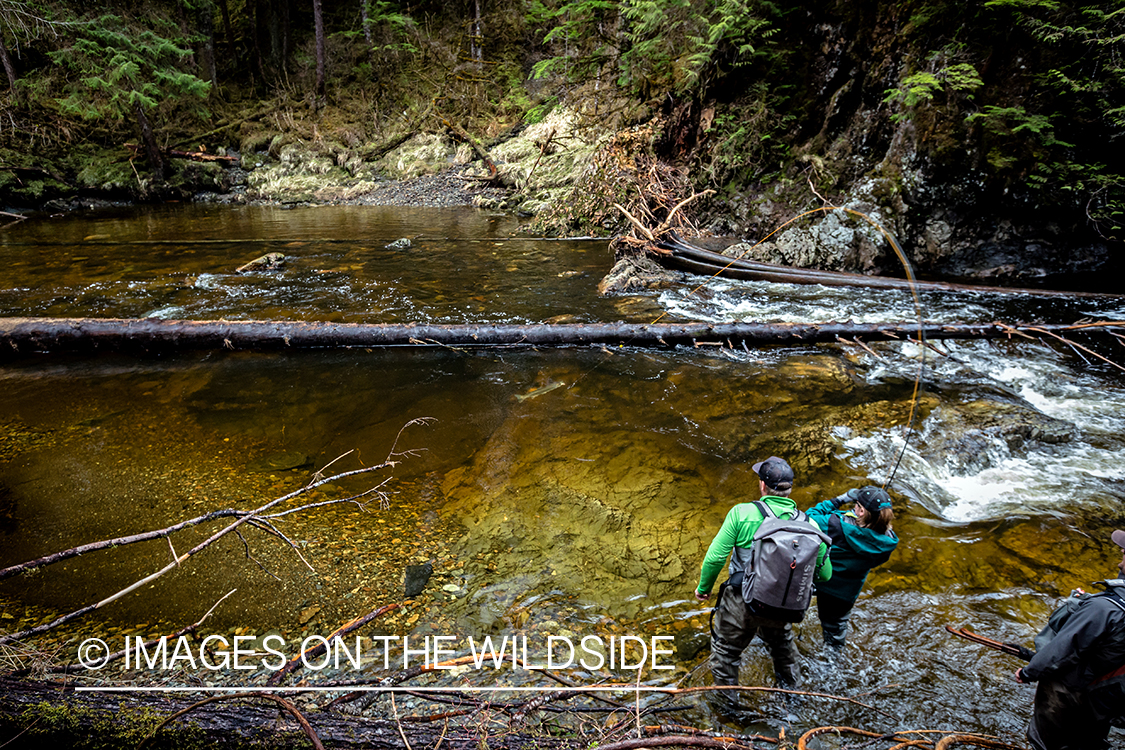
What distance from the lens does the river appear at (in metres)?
3.41

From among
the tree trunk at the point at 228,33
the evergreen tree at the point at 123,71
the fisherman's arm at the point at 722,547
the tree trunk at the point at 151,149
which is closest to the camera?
the fisherman's arm at the point at 722,547

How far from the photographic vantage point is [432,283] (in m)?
11.2

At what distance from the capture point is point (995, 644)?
3.11 metres

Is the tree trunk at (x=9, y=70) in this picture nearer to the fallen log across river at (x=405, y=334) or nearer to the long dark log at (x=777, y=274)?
the fallen log across river at (x=405, y=334)

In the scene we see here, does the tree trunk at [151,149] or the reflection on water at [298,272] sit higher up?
the tree trunk at [151,149]

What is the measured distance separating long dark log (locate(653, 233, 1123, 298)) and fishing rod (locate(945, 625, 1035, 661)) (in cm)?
747

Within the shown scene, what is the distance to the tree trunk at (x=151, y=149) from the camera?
68.4 feet

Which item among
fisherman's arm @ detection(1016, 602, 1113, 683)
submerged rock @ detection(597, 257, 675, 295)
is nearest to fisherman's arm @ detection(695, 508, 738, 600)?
fisherman's arm @ detection(1016, 602, 1113, 683)

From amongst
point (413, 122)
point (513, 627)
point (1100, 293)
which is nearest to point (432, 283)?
point (513, 627)

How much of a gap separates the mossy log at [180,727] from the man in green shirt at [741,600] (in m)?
1.38

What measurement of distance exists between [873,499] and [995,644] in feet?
3.96

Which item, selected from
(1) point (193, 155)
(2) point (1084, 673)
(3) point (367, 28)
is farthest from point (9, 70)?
(2) point (1084, 673)

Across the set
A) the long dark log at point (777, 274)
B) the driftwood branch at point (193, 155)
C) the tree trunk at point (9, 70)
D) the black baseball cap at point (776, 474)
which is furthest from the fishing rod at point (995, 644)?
the tree trunk at point (9, 70)

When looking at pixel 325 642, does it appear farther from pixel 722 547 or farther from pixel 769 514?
pixel 769 514
